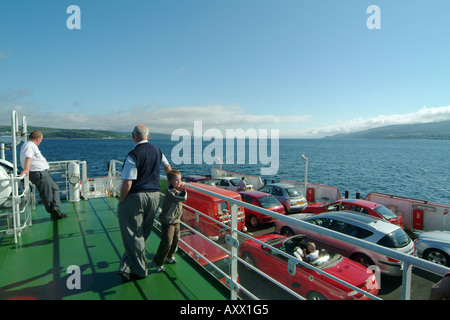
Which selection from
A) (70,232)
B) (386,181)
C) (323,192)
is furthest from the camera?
(386,181)

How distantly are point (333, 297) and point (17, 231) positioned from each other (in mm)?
5726

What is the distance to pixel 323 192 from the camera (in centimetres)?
1557

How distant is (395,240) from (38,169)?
9019mm

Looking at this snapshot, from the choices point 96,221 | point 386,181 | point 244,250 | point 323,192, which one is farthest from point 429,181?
point 96,221

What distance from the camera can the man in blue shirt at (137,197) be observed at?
2.90 metres

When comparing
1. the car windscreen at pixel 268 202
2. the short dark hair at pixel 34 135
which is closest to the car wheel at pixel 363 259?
the car windscreen at pixel 268 202

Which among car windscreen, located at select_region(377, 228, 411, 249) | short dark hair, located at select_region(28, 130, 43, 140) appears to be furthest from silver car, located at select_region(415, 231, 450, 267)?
short dark hair, located at select_region(28, 130, 43, 140)

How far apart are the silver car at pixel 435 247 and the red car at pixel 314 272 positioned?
11.4ft

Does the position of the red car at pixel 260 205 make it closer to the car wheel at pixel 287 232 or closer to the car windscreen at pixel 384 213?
the car wheel at pixel 287 232

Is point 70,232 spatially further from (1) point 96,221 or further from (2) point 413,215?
(2) point 413,215

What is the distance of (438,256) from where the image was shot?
7.40 meters

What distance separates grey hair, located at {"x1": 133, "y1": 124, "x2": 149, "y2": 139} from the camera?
3.06 metres

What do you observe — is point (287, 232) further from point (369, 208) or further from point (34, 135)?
point (34, 135)

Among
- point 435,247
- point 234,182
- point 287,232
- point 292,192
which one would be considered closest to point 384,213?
point 435,247
